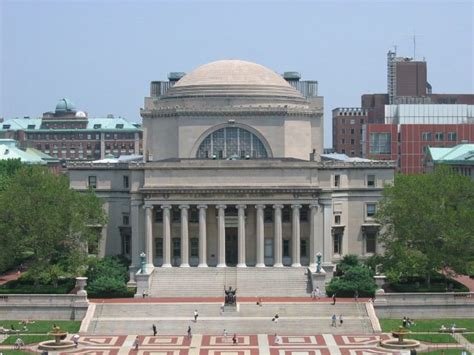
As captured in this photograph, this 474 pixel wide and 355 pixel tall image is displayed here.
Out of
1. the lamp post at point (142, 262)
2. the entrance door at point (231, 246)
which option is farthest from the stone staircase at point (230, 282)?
the entrance door at point (231, 246)

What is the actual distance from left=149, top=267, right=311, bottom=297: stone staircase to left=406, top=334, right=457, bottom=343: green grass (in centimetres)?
2002

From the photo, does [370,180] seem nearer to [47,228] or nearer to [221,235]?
[221,235]

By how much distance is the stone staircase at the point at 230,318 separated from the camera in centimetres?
11700

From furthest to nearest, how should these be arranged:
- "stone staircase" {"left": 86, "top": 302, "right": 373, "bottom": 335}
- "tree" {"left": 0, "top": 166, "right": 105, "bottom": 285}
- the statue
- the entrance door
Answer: the entrance door → "tree" {"left": 0, "top": 166, "right": 105, "bottom": 285} → the statue → "stone staircase" {"left": 86, "top": 302, "right": 373, "bottom": 335}

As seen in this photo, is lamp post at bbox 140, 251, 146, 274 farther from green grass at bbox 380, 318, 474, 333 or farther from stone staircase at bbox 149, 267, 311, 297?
green grass at bbox 380, 318, 474, 333

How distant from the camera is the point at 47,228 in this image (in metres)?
132

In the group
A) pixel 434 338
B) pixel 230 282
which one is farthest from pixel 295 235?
pixel 434 338

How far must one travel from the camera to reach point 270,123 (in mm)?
149250

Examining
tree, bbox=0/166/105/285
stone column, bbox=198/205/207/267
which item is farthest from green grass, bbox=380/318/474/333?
tree, bbox=0/166/105/285

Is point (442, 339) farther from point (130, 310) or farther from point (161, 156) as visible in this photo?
point (161, 156)

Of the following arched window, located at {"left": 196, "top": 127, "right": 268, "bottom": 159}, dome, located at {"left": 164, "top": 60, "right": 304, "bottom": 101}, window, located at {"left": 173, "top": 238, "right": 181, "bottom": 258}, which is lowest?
window, located at {"left": 173, "top": 238, "right": 181, "bottom": 258}

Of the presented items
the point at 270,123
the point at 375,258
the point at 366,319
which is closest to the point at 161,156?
the point at 270,123

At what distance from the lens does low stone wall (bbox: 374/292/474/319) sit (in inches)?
4788

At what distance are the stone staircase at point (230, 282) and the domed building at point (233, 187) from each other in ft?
0.86
